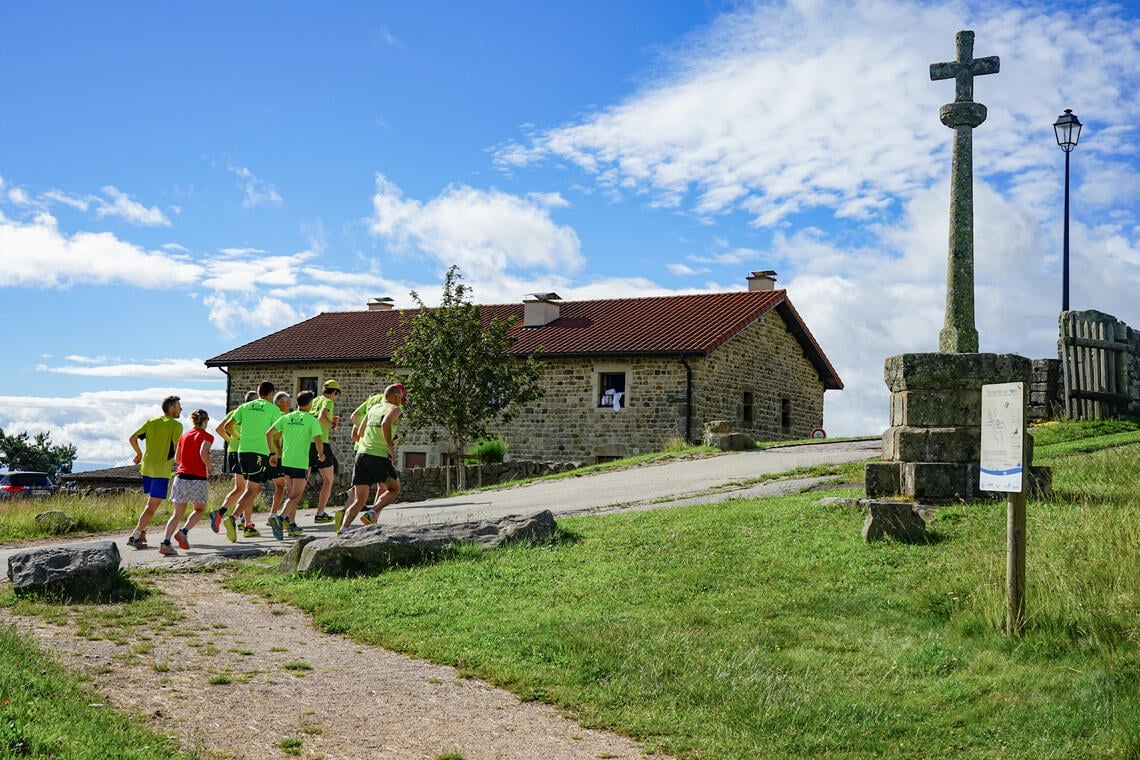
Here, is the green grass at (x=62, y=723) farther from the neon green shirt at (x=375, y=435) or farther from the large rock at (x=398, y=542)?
the neon green shirt at (x=375, y=435)

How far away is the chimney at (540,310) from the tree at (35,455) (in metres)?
32.7

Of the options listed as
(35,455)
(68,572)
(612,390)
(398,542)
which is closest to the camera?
(68,572)

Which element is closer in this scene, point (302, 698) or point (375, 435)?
point (302, 698)

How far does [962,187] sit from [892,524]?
22.8 ft

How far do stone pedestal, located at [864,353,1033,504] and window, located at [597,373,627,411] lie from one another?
17076 millimetres

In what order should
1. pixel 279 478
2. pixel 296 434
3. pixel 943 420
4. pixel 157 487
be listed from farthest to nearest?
1. pixel 279 478
2. pixel 296 434
3. pixel 157 487
4. pixel 943 420

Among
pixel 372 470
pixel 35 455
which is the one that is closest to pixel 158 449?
pixel 372 470

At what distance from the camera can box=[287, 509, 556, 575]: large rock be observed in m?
9.96

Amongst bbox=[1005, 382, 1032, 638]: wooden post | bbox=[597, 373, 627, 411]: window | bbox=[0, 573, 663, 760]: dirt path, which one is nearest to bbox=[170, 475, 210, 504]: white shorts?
bbox=[0, 573, 663, 760]: dirt path

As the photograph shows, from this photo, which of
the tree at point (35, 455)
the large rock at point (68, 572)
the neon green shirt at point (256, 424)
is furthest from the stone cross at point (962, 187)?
the tree at point (35, 455)

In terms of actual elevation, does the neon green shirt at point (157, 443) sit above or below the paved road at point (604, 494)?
above

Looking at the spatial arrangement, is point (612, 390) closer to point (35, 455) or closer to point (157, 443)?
point (157, 443)

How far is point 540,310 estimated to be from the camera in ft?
105

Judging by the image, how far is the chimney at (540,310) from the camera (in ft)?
105
